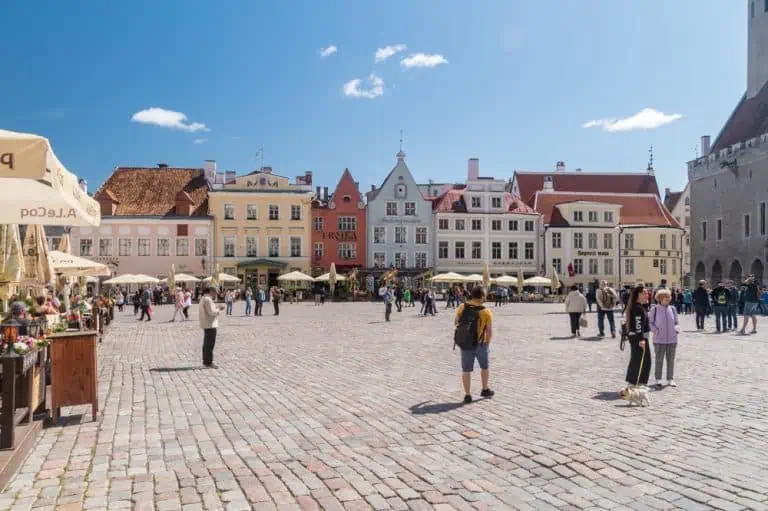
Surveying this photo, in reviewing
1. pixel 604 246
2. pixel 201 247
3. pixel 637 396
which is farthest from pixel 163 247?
pixel 637 396

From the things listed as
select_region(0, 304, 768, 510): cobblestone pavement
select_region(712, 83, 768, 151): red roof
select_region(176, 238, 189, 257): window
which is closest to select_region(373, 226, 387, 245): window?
select_region(176, 238, 189, 257): window

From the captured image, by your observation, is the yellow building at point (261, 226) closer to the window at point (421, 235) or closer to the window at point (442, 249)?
the window at point (421, 235)

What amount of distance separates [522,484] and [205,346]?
8.15 m

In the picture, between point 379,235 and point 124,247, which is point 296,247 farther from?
point 124,247

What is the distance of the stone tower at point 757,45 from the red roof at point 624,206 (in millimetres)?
11630

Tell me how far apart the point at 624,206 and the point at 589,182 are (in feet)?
23.4

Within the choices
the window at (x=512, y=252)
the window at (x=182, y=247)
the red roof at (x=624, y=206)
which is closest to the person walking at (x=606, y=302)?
the window at (x=512, y=252)

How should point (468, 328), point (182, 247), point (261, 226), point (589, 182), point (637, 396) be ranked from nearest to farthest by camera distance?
1. point (637, 396)
2. point (468, 328)
3. point (182, 247)
4. point (261, 226)
5. point (589, 182)

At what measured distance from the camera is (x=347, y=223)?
5578 cm

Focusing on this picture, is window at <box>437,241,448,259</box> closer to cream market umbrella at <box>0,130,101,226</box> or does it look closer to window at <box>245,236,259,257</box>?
window at <box>245,236,259,257</box>

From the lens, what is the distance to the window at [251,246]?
54750 millimetres

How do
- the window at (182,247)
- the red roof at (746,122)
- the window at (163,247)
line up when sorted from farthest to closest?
the window at (182,247) < the window at (163,247) < the red roof at (746,122)

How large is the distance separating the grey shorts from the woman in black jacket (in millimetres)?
2036

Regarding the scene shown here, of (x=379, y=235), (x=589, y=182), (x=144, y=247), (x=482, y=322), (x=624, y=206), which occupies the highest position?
(x=589, y=182)
